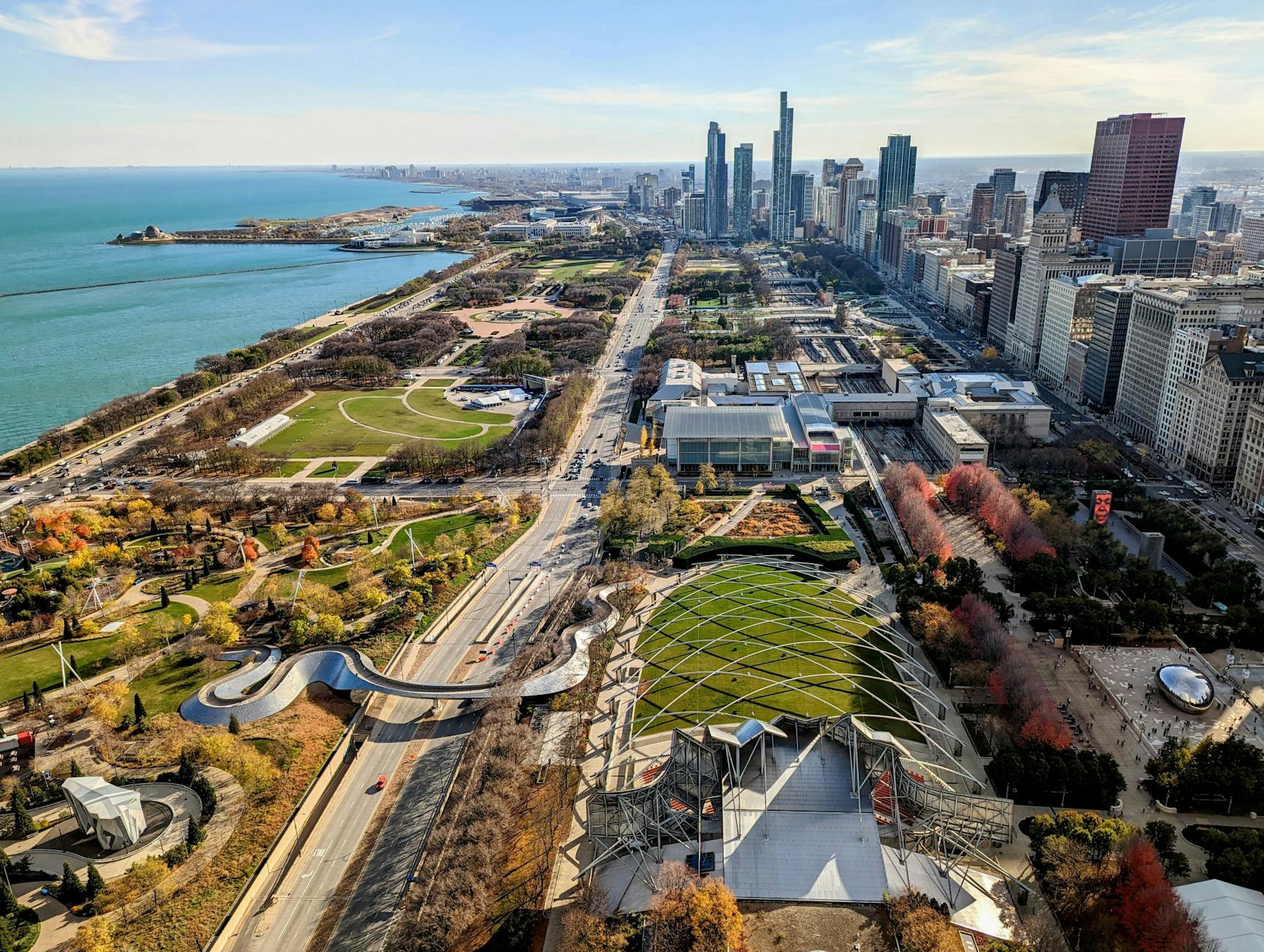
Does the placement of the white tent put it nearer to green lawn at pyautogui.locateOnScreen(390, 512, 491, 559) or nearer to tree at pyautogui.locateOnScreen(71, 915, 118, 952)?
tree at pyautogui.locateOnScreen(71, 915, 118, 952)

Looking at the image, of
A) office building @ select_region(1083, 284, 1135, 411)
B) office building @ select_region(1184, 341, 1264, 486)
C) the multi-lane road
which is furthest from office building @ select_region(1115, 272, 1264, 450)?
the multi-lane road

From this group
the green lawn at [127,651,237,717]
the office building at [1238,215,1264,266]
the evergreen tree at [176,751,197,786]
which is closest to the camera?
the evergreen tree at [176,751,197,786]

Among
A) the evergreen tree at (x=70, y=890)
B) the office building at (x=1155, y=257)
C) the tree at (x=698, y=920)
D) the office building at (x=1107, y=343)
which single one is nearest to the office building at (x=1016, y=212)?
the office building at (x=1155, y=257)

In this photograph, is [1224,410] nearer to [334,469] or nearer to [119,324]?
[334,469]

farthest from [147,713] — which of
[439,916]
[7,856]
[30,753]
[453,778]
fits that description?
[439,916]

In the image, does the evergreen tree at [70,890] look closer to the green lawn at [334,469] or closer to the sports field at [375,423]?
the green lawn at [334,469]

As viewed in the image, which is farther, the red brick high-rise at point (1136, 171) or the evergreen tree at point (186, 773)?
the red brick high-rise at point (1136, 171)

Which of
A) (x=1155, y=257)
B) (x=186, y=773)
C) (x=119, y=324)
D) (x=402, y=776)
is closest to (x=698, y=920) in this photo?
(x=402, y=776)
